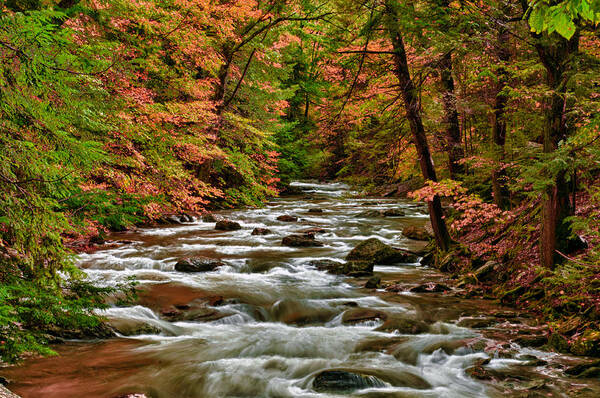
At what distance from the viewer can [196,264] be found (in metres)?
11.0

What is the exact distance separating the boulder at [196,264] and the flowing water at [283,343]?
0.81 feet

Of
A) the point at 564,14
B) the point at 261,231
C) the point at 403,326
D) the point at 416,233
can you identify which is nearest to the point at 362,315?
the point at 403,326

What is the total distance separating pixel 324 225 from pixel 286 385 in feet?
41.4

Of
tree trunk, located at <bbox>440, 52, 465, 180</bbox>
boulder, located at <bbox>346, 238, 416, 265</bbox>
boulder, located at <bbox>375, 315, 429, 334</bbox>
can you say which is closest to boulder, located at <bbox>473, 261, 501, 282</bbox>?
boulder, located at <bbox>375, 315, 429, 334</bbox>

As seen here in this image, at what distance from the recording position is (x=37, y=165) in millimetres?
3465

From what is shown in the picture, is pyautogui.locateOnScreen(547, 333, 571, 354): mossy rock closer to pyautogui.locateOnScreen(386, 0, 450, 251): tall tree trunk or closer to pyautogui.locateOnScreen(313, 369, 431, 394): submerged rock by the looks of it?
pyautogui.locateOnScreen(313, 369, 431, 394): submerged rock

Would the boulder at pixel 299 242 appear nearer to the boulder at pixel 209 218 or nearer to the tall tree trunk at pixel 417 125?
the tall tree trunk at pixel 417 125

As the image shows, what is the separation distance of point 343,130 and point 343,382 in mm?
6002

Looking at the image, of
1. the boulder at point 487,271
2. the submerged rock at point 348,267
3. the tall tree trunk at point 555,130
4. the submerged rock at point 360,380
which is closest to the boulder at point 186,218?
the submerged rock at point 348,267

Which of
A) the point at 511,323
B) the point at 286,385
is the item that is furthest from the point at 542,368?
the point at 286,385

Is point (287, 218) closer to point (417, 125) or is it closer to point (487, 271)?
point (417, 125)

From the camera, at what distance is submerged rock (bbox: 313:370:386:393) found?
214 inches

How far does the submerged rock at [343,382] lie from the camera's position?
543 centimetres

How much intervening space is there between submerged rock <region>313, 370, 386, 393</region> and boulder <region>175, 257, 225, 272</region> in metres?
5.95
